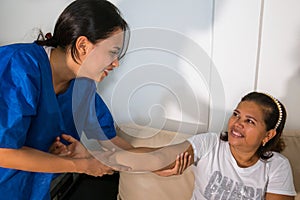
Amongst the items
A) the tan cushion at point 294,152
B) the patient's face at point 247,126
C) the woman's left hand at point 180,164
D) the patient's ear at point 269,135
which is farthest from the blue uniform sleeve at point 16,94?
the tan cushion at point 294,152

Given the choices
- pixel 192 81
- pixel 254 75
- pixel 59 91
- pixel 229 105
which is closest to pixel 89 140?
pixel 59 91

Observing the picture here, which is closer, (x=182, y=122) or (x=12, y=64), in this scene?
(x=12, y=64)

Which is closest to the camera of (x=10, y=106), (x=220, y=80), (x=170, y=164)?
(x=10, y=106)

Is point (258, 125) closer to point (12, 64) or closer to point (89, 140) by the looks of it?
point (89, 140)

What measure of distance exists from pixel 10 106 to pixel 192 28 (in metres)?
0.91

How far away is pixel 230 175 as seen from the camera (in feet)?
4.66

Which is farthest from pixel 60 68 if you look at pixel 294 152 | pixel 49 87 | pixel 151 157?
pixel 294 152

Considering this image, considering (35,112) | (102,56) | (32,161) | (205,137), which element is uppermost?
(102,56)

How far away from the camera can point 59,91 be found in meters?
1.26

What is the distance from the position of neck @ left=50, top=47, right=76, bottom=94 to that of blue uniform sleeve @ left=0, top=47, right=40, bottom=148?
0.10 m

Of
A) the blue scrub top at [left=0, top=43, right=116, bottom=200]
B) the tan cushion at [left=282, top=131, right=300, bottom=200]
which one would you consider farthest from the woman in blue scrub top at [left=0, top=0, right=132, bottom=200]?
the tan cushion at [left=282, top=131, right=300, bottom=200]

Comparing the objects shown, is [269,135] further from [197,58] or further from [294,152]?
[197,58]

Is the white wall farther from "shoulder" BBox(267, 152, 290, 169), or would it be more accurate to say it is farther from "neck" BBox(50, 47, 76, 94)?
"neck" BBox(50, 47, 76, 94)

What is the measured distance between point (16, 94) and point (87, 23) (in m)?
0.28
